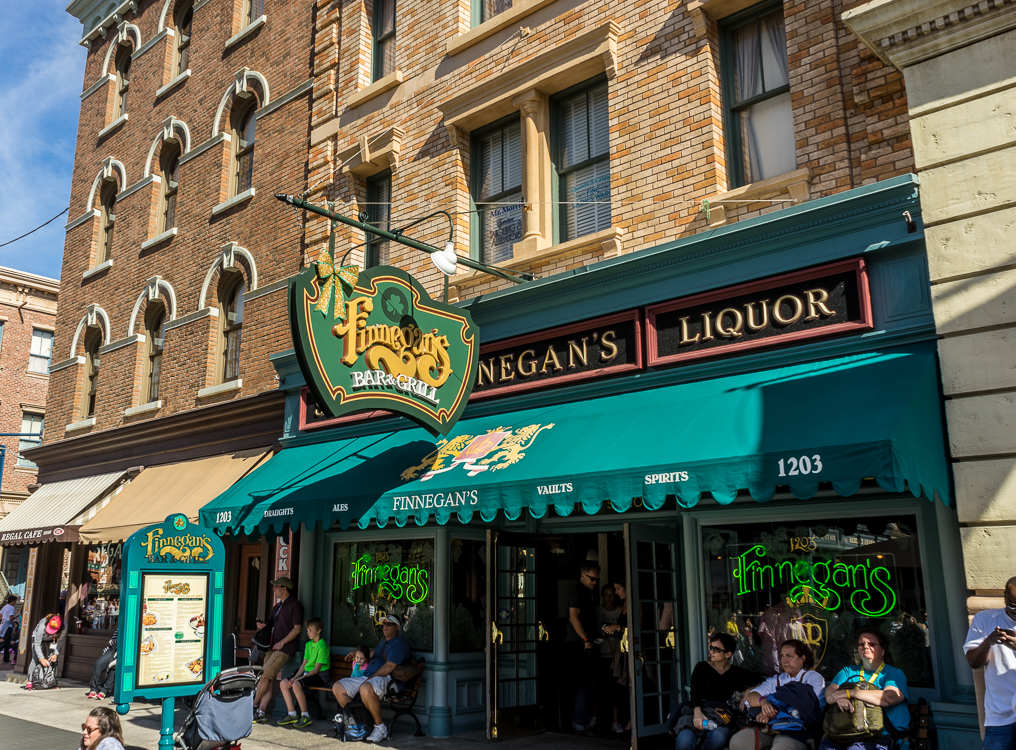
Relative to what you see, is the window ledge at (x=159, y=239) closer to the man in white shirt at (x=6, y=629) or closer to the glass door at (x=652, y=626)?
the man in white shirt at (x=6, y=629)

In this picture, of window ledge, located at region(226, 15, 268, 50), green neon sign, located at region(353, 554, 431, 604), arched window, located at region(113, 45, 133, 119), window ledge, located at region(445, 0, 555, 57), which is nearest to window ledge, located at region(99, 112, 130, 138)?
arched window, located at region(113, 45, 133, 119)

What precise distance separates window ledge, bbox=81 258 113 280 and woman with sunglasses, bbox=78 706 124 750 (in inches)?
586

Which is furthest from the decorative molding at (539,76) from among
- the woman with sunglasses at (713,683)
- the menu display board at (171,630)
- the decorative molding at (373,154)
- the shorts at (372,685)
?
the shorts at (372,685)

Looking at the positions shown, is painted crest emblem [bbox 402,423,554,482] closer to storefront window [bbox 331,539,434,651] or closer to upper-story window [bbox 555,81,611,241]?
storefront window [bbox 331,539,434,651]

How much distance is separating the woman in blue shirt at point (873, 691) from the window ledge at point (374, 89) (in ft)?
32.5

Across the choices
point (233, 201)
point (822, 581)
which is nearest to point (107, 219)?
point (233, 201)

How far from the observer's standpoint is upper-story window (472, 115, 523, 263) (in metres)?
11.3

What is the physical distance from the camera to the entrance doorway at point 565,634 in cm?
881

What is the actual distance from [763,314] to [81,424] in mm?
15223

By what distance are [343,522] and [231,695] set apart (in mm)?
2367

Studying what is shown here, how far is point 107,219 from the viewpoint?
64.7ft

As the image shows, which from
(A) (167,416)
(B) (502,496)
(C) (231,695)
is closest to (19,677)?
(A) (167,416)

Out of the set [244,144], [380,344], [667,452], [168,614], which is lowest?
[168,614]

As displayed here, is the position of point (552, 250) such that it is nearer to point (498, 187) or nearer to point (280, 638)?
point (498, 187)
